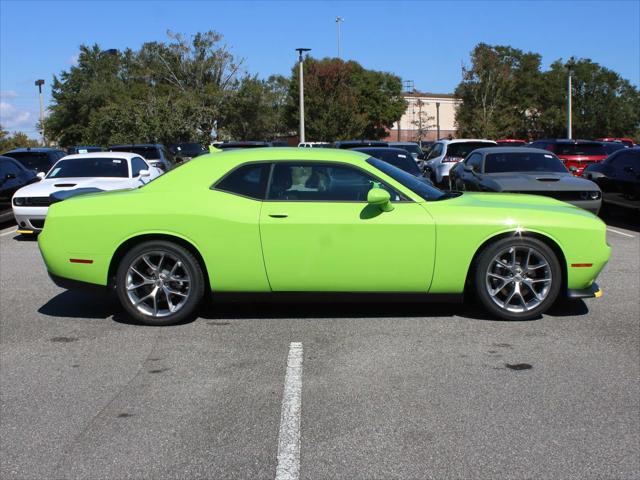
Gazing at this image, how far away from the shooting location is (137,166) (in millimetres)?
13758

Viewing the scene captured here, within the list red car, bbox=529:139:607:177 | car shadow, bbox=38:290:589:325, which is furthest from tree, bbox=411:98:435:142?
car shadow, bbox=38:290:589:325

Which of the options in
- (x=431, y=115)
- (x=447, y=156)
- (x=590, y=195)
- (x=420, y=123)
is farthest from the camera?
(x=431, y=115)

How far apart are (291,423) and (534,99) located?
63320 millimetres

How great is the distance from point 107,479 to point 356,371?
6.51ft

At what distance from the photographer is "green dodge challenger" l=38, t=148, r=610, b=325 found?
19.6 ft

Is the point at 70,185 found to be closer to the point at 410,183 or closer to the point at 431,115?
the point at 410,183

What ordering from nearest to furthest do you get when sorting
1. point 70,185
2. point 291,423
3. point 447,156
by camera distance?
point 291,423, point 70,185, point 447,156

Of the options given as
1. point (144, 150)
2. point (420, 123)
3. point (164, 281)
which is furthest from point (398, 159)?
point (420, 123)

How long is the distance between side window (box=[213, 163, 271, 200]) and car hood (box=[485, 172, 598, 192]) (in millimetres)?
5982

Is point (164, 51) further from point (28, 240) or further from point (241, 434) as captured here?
point (241, 434)

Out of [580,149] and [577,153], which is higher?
[580,149]

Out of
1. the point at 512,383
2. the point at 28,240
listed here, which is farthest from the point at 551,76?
the point at 512,383

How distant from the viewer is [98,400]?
4.49 meters

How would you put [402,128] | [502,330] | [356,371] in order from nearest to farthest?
1. [356,371]
2. [502,330]
3. [402,128]
